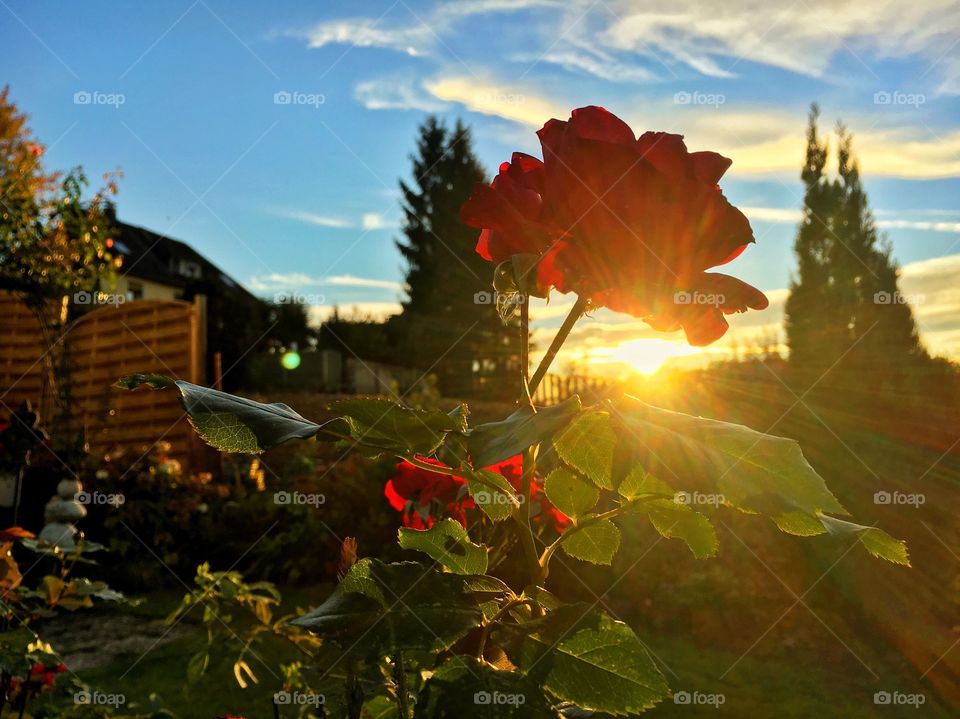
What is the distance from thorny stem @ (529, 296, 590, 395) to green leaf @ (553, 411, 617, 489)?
47mm

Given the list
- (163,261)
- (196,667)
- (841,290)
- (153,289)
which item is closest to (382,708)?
(196,667)

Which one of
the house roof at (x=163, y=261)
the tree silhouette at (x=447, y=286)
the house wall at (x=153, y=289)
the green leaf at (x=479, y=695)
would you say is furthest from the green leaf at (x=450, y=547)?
the house wall at (x=153, y=289)

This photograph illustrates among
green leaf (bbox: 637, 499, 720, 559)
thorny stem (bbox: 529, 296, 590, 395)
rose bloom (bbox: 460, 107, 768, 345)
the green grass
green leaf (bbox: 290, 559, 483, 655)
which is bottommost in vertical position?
the green grass

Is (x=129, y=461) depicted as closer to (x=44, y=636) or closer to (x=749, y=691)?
(x=44, y=636)

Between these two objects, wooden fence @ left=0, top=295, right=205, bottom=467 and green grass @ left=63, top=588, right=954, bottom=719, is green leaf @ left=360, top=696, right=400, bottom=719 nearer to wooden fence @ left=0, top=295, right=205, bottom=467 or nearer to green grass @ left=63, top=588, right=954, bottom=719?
green grass @ left=63, top=588, right=954, bottom=719

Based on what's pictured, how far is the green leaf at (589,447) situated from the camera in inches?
23.8

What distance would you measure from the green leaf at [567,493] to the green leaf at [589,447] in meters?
0.09

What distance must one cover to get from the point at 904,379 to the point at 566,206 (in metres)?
8.21

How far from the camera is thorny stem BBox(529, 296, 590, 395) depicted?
63cm

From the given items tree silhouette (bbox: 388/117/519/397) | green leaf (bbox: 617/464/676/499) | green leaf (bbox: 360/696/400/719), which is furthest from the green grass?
tree silhouette (bbox: 388/117/519/397)

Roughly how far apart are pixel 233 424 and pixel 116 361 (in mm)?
10102

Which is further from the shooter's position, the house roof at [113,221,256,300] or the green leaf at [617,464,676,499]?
the house roof at [113,221,256,300]

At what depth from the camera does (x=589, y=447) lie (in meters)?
0.62

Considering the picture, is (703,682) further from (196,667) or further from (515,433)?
(515,433)
